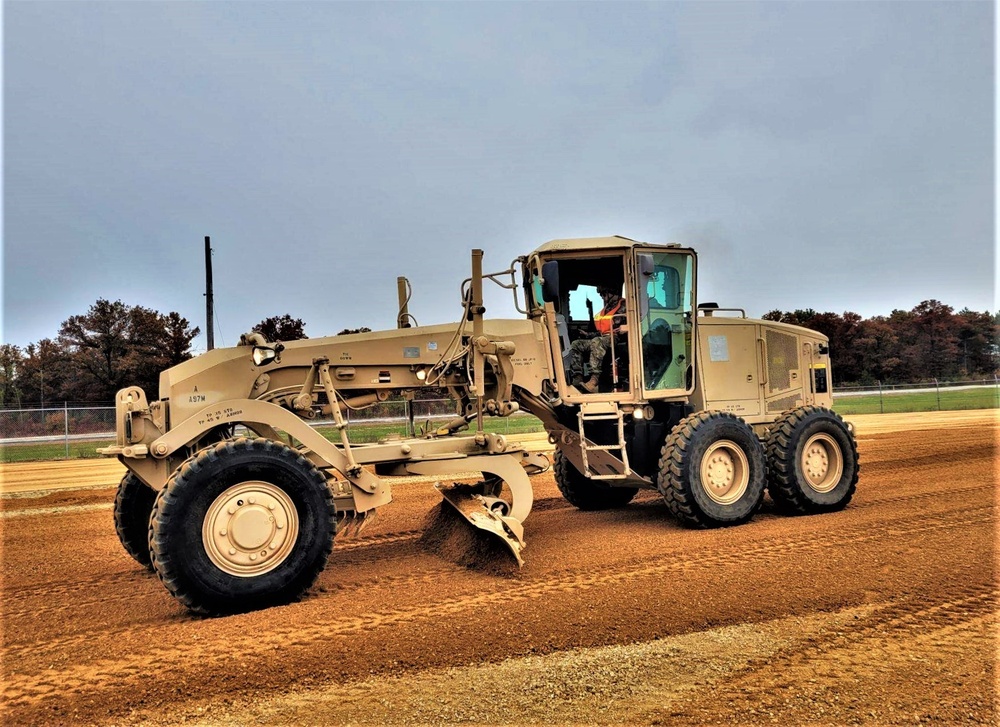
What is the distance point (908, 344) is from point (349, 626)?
2438 inches

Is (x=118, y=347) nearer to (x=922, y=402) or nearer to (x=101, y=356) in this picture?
(x=101, y=356)

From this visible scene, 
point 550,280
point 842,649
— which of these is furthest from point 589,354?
point 842,649

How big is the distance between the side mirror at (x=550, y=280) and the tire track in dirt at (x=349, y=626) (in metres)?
2.84

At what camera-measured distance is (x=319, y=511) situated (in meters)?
5.61

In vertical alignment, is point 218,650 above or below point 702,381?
below

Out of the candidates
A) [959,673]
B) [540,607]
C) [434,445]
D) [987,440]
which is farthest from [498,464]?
[987,440]

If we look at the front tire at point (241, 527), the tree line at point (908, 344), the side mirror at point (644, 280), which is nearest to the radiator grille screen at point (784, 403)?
the side mirror at point (644, 280)

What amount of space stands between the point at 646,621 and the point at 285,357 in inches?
153

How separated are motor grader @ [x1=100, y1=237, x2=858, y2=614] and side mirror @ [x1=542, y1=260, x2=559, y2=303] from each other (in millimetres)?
22

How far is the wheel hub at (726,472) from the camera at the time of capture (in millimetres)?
8023

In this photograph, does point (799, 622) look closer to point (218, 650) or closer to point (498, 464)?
point (498, 464)

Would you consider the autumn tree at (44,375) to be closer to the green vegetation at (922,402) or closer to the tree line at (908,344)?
the green vegetation at (922,402)

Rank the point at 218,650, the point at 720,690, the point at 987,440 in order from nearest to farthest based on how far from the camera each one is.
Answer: the point at 720,690
the point at 218,650
the point at 987,440

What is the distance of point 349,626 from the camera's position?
494 centimetres
